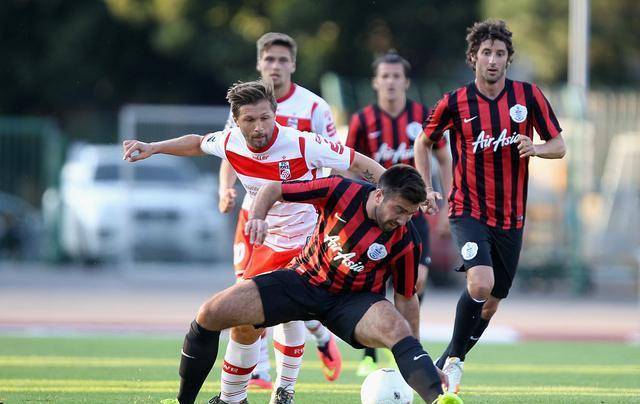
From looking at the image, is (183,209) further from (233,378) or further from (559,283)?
(233,378)

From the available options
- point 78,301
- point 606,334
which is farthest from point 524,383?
point 78,301

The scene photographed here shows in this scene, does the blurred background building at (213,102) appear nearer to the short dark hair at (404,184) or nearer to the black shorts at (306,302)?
the black shorts at (306,302)

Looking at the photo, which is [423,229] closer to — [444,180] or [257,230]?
[444,180]

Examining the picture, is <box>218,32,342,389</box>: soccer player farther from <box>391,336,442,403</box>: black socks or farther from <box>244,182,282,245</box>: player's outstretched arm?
<box>391,336,442,403</box>: black socks

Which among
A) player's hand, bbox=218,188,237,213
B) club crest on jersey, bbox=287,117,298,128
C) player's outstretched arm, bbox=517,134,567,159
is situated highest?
club crest on jersey, bbox=287,117,298,128

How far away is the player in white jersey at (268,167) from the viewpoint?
638 centimetres

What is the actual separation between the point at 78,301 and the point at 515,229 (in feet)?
32.3

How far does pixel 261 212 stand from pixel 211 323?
0.65 m

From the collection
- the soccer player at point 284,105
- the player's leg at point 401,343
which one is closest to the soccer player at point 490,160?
the soccer player at point 284,105

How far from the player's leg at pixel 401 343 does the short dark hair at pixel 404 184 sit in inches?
23.3

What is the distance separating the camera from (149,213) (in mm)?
19188

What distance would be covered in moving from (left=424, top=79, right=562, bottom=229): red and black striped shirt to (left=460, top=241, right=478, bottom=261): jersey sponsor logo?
22 cm

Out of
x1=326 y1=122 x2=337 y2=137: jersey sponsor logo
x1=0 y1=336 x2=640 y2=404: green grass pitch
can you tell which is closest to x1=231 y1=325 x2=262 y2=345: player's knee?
x1=0 y1=336 x2=640 y2=404: green grass pitch

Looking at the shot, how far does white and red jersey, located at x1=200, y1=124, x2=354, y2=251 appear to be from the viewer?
6.66 metres
